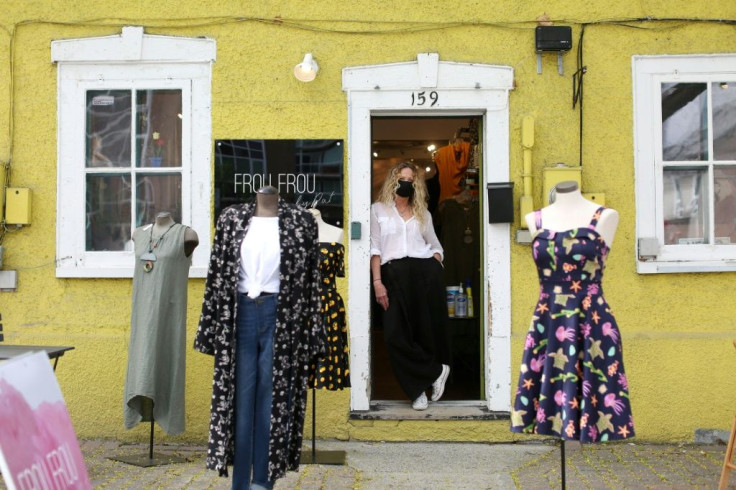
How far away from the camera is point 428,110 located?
6188 millimetres

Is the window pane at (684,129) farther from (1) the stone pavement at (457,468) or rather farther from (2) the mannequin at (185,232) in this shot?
(2) the mannequin at (185,232)

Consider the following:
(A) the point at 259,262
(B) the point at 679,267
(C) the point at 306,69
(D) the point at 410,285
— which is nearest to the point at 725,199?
(B) the point at 679,267

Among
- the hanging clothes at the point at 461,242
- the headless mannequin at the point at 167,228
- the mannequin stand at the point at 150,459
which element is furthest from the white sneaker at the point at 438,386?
the headless mannequin at the point at 167,228

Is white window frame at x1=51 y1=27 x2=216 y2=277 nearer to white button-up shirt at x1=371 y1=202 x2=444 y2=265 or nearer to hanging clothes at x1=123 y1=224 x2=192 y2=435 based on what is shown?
hanging clothes at x1=123 y1=224 x2=192 y2=435

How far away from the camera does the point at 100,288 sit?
6.22 meters

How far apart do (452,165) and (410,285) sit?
71.5 inches

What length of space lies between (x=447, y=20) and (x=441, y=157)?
188 centimetres

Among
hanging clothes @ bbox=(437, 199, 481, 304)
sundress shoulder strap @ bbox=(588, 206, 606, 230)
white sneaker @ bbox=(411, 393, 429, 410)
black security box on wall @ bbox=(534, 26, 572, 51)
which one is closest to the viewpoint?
sundress shoulder strap @ bbox=(588, 206, 606, 230)

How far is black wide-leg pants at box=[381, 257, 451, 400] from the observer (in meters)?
6.23

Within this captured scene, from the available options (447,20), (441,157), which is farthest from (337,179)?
(441,157)

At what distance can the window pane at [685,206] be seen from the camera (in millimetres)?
6199

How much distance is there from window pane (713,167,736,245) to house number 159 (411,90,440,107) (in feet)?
7.36

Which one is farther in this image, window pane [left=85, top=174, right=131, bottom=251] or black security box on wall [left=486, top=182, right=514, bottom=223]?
window pane [left=85, top=174, right=131, bottom=251]

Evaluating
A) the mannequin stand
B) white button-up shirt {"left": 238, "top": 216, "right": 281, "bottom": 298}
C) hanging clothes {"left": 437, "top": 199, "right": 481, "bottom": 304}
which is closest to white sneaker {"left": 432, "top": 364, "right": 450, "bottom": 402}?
hanging clothes {"left": 437, "top": 199, "right": 481, "bottom": 304}
